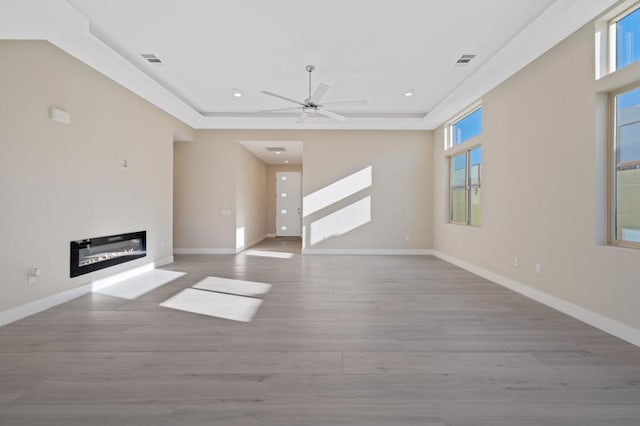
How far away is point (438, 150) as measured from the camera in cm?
718

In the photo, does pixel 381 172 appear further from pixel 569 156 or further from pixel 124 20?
pixel 124 20

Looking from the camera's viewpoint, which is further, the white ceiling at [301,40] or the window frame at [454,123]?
the window frame at [454,123]

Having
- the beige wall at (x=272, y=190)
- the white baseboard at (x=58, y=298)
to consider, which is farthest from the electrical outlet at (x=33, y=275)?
the beige wall at (x=272, y=190)

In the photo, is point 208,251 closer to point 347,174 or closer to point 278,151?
point 278,151

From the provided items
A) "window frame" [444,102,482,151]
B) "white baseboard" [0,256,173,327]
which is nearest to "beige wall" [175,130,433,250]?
"window frame" [444,102,482,151]

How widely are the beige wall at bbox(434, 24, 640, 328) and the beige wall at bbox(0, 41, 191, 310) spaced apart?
549 cm

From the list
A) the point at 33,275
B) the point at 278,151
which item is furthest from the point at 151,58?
the point at 278,151

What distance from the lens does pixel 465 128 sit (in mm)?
6176

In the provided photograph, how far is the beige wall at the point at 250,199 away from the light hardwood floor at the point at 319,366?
442cm

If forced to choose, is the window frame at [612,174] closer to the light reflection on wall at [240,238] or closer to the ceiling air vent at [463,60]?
the ceiling air vent at [463,60]

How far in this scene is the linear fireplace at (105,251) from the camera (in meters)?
3.86

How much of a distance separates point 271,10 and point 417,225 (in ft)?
18.2

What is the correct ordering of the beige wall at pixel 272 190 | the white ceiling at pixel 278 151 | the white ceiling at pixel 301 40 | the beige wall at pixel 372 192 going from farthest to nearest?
the beige wall at pixel 272 190 < the white ceiling at pixel 278 151 < the beige wall at pixel 372 192 < the white ceiling at pixel 301 40

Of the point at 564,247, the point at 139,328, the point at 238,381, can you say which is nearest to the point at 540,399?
the point at 238,381
